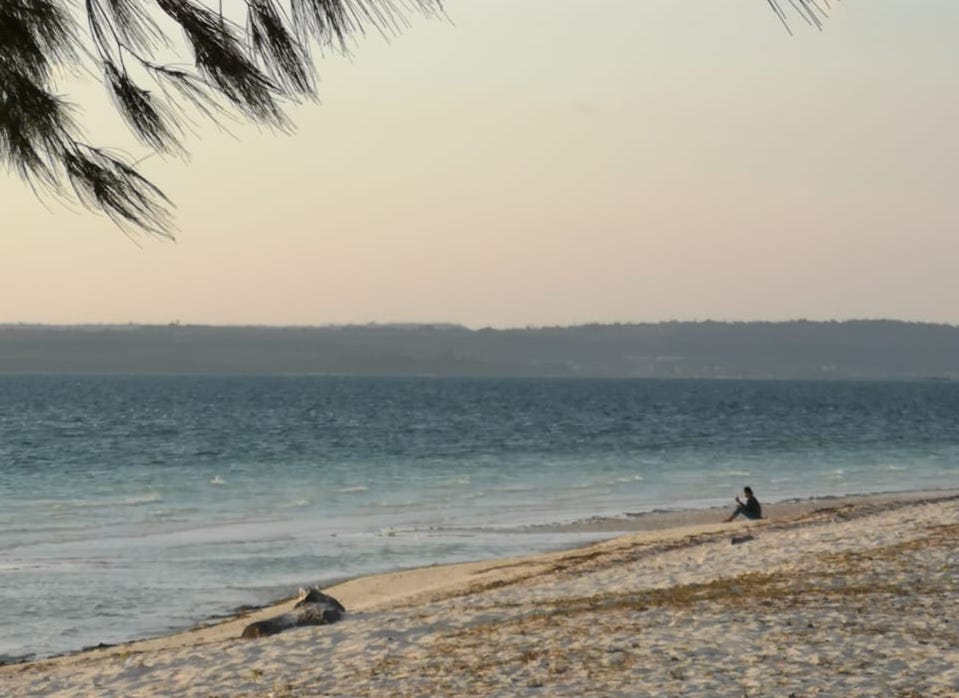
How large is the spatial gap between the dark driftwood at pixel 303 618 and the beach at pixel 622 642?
0.22 m

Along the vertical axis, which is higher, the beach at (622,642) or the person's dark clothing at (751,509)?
the beach at (622,642)

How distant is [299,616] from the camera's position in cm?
1528

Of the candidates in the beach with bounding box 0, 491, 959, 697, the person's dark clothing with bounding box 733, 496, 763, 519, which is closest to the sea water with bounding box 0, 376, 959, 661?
the person's dark clothing with bounding box 733, 496, 763, 519

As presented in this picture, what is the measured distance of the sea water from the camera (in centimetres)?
2352

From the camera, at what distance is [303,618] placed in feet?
50.0

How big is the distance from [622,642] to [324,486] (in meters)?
33.5

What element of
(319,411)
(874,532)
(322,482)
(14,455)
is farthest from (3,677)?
(319,411)

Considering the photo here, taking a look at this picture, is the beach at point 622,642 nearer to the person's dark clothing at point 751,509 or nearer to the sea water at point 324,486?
the sea water at point 324,486

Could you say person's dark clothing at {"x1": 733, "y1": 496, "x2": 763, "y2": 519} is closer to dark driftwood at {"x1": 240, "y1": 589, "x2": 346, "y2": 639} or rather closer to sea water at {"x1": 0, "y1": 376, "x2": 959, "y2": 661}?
sea water at {"x1": 0, "y1": 376, "x2": 959, "y2": 661}

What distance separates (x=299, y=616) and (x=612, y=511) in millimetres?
21282

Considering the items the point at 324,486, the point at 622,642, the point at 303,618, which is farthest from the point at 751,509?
the point at 324,486

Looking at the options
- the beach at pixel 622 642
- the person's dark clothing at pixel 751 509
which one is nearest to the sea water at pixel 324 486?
the person's dark clothing at pixel 751 509

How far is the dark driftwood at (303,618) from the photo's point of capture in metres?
14.8

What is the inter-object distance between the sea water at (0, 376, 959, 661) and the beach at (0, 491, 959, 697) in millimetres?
4169
